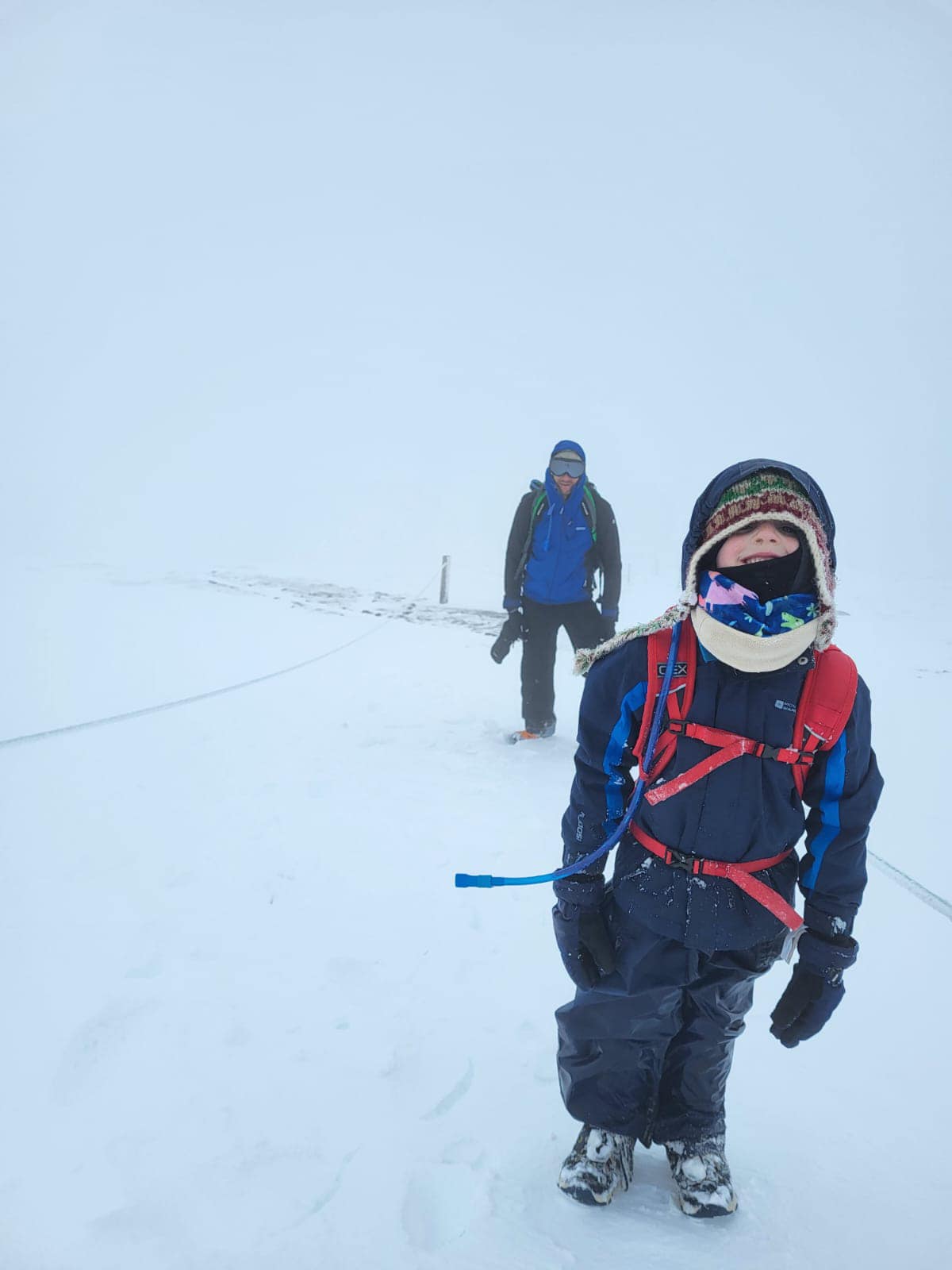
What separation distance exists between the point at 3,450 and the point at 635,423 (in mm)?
83813

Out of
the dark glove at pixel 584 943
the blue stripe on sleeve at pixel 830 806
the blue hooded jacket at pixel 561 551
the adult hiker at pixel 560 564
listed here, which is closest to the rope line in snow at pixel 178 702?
the adult hiker at pixel 560 564

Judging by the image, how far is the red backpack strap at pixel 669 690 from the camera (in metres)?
1.60


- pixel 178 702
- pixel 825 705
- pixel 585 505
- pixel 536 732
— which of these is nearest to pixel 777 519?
pixel 825 705

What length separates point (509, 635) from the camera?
5324 mm

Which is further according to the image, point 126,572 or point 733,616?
point 126,572

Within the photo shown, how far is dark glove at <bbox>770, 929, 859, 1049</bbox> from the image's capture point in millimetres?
1549

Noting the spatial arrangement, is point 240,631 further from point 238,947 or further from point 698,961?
point 698,961

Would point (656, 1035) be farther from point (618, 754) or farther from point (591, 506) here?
point (591, 506)

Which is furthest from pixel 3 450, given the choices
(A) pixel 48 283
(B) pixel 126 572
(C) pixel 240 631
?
(A) pixel 48 283

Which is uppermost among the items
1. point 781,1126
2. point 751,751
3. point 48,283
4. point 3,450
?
point 48,283

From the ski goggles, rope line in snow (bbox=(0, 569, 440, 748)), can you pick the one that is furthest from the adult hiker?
rope line in snow (bbox=(0, 569, 440, 748))

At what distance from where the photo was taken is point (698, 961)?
5.48 ft

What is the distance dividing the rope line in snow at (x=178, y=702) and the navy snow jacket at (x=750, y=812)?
3.46 metres

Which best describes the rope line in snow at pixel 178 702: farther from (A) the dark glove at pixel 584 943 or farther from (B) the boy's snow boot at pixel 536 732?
(A) the dark glove at pixel 584 943
